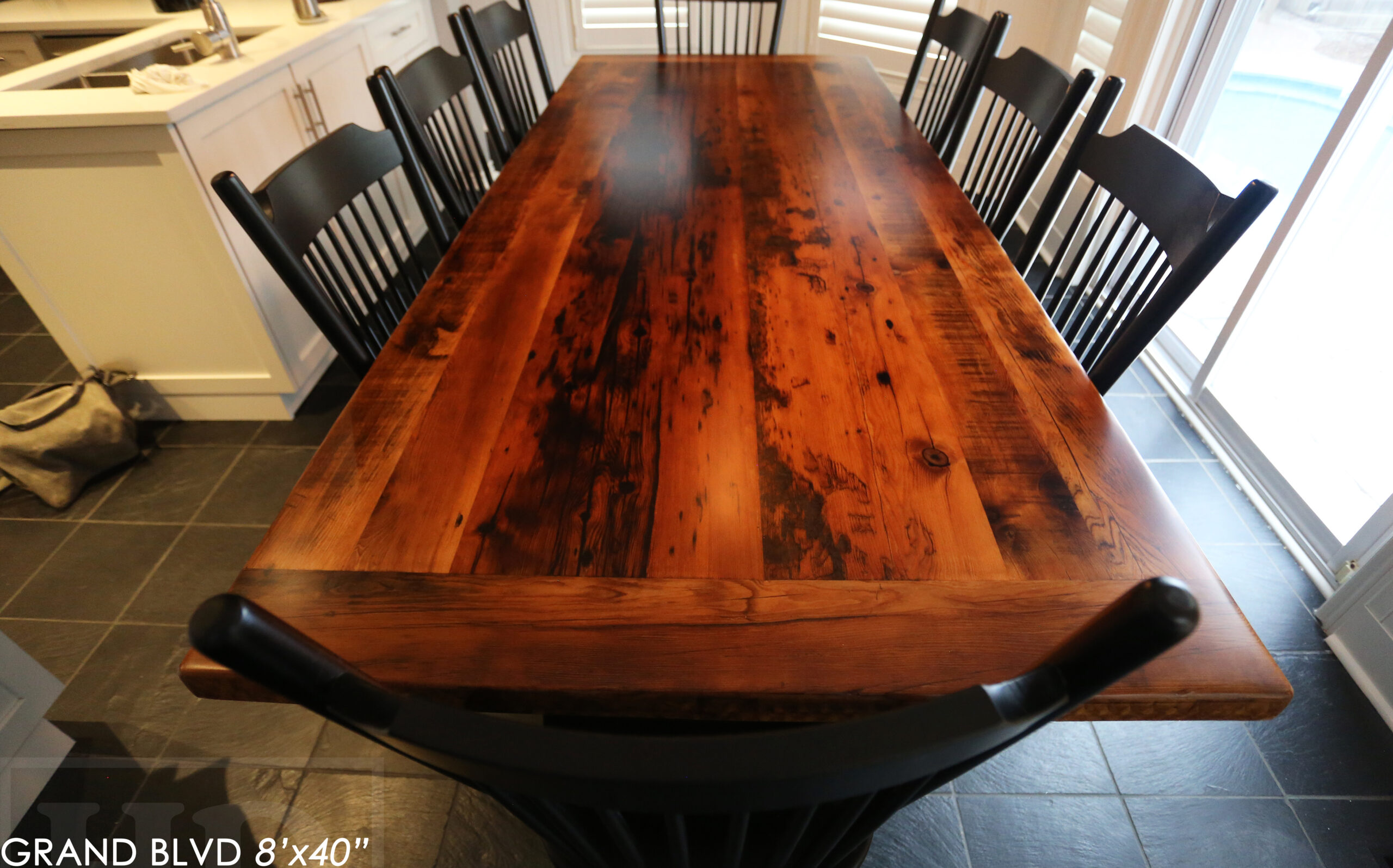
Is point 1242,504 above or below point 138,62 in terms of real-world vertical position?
below

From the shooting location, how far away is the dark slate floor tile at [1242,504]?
1.75 metres

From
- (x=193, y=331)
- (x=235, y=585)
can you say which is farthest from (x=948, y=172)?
(x=193, y=331)

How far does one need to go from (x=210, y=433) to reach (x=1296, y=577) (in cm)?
296

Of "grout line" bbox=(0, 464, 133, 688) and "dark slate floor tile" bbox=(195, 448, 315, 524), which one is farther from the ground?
"dark slate floor tile" bbox=(195, 448, 315, 524)

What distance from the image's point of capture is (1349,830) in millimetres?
1235

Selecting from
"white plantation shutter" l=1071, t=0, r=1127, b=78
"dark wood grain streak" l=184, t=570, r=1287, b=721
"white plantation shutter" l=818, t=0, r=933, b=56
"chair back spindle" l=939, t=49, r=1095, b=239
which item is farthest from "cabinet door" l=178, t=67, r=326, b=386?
"white plantation shutter" l=1071, t=0, r=1127, b=78

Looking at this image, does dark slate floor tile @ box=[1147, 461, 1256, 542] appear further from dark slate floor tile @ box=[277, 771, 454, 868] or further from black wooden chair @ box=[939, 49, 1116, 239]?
dark slate floor tile @ box=[277, 771, 454, 868]

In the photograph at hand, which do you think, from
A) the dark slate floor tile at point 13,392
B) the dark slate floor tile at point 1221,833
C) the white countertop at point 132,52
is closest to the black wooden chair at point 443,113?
the white countertop at point 132,52

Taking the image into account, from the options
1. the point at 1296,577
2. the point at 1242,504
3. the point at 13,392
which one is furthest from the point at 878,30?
the point at 13,392

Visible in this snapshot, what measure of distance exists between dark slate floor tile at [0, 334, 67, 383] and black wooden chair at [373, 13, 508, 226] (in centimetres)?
164

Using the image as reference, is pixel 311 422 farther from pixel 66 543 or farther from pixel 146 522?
pixel 66 543

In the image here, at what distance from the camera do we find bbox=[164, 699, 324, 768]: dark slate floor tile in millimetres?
1341

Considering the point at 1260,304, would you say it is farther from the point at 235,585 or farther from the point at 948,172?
the point at 235,585

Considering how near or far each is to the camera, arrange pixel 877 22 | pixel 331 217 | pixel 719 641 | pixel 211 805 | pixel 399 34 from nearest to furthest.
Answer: pixel 719 641
pixel 331 217
pixel 211 805
pixel 399 34
pixel 877 22
